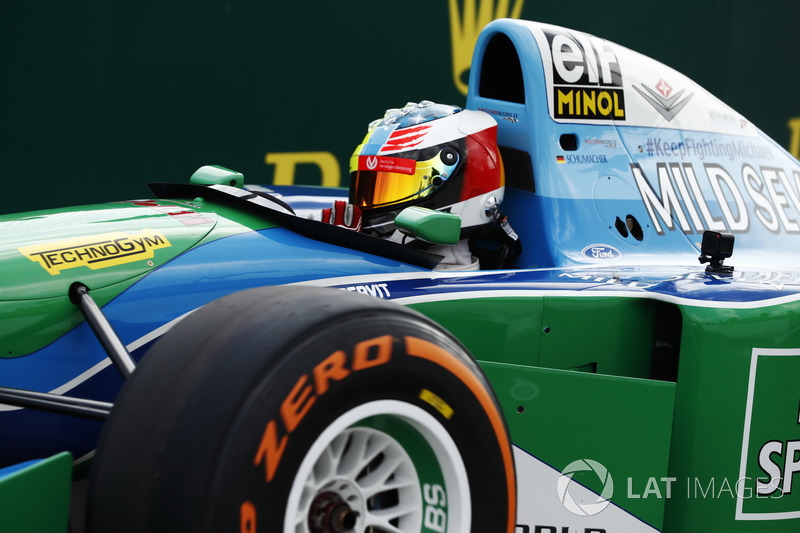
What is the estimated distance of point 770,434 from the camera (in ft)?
7.95

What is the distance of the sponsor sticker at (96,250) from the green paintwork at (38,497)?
688 millimetres

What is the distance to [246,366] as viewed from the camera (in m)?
1.39

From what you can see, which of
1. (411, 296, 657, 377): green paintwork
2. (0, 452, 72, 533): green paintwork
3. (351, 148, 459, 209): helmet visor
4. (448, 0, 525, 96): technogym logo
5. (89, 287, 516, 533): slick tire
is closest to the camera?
(89, 287, 516, 533): slick tire

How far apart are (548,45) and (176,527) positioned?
2.36 m

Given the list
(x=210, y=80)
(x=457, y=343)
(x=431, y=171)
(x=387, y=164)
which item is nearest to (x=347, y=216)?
(x=387, y=164)

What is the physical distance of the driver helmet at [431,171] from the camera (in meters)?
2.87

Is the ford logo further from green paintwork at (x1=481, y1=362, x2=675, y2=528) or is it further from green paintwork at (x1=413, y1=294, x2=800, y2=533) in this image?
green paintwork at (x1=481, y1=362, x2=675, y2=528)

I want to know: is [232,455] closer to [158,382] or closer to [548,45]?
[158,382]

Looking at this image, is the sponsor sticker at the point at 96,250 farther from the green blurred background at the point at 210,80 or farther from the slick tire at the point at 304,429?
the green blurred background at the point at 210,80

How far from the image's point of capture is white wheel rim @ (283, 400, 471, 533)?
4.94 ft

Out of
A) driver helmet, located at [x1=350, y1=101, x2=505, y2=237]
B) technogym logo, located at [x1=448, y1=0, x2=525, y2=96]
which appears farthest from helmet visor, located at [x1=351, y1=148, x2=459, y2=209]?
technogym logo, located at [x1=448, y1=0, x2=525, y2=96]

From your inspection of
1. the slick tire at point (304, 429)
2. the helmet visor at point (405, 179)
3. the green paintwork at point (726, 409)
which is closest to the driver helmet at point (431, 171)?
the helmet visor at point (405, 179)

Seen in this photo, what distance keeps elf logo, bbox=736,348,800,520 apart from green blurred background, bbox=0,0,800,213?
429 centimetres

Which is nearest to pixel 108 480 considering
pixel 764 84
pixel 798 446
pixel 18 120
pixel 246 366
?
pixel 246 366
